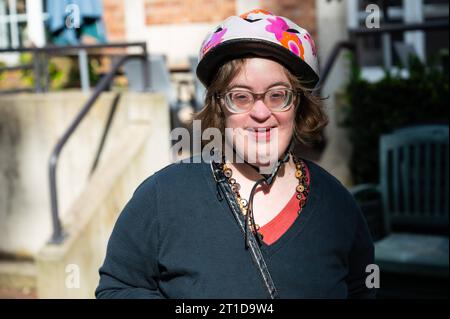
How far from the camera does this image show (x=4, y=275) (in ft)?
21.3

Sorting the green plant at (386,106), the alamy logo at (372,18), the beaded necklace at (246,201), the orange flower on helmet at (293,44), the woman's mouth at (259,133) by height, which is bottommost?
the green plant at (386,106)

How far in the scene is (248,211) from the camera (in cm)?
195

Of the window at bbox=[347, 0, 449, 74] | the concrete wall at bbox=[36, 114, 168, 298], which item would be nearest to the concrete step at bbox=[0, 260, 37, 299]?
the concrete wall at bbox=[36, 114, 168, 298]

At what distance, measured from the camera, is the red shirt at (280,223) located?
1942mm

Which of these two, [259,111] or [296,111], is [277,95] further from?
[296,111]

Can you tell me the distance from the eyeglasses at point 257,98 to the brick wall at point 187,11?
662 cm

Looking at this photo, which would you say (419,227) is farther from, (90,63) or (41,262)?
(90,63)

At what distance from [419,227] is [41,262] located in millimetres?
2672

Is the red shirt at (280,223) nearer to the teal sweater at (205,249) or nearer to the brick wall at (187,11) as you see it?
the teal sweater at (205,249)

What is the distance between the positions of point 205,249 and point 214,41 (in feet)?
1.87

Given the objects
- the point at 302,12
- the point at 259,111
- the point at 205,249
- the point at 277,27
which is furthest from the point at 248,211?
the point at 302,12

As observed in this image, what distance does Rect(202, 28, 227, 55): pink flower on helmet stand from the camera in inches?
78.9

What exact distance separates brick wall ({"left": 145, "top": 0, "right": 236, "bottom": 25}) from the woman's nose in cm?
665

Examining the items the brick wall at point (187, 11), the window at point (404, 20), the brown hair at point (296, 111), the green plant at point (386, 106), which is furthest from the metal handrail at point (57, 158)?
the brown hair at point (296, 111)
